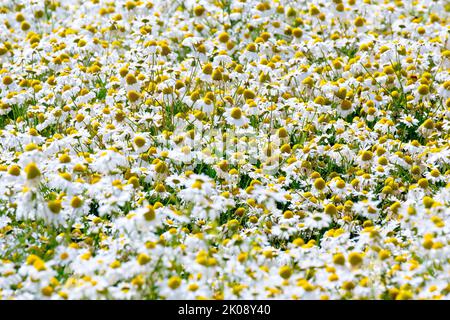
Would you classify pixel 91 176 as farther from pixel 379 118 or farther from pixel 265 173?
pixel 379 118

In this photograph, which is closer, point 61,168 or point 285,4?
point 61,168

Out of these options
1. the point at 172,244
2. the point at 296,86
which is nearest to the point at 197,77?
the point at 296,86

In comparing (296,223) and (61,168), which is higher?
(61,168)
